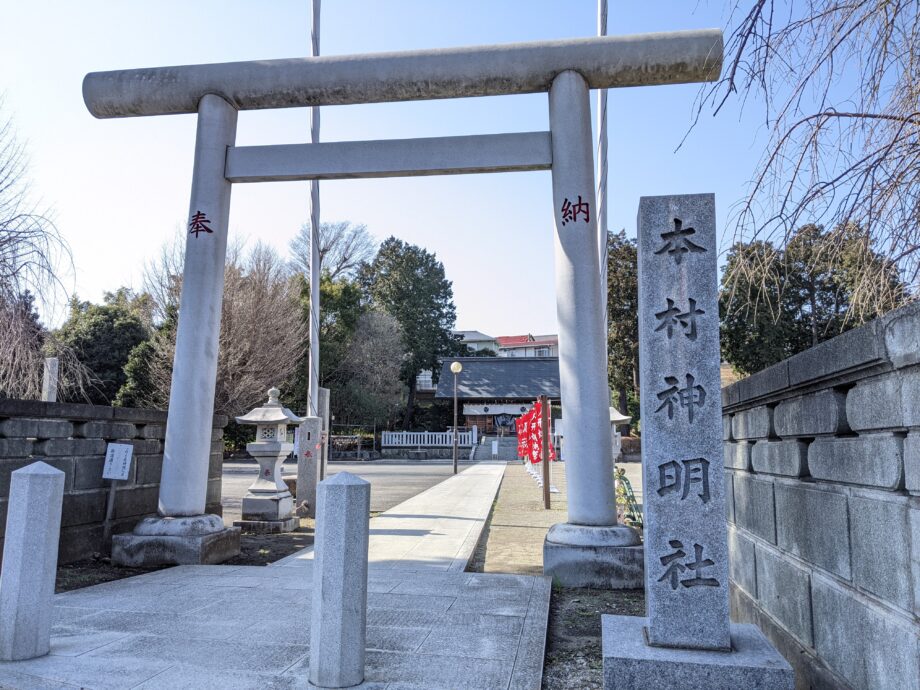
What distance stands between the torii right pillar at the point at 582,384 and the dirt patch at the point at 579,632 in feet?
0.76

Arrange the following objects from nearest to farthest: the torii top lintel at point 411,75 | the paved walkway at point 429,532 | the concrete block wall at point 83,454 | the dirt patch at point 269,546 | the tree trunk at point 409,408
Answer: the concrete block wall at point 83,454
the torii top lintel at point 411,75
the paved walkway at point 429,532
the dirt patch at point 269,546
the tree trunk at point 409,408

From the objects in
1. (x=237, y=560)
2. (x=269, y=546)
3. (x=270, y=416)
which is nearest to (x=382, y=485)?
(x=270, y=416)

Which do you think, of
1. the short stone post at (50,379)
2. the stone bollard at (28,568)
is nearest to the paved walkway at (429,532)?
the stone bollard at (28,568)

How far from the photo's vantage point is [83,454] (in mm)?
6219

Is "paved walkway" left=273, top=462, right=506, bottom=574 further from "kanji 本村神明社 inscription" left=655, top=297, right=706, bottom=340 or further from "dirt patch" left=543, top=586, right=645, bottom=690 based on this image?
"kanji 本村神明社 inscription" left=655, top=297, right=706, bottom=340

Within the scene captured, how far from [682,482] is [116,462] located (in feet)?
18.6

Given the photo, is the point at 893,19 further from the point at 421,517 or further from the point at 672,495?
the point at 421,517

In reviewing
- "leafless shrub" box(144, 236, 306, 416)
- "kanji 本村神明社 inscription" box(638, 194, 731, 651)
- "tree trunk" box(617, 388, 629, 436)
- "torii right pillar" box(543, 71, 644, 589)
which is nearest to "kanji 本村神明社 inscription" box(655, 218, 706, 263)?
"kanji 本村神明社 inscription" box(638, 194, 731, 651)

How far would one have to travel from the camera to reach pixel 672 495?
310cm

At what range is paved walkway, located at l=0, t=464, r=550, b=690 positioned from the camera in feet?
10.4

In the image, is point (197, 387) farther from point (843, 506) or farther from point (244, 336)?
point (244, 336)

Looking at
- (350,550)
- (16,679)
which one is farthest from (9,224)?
(350,550)

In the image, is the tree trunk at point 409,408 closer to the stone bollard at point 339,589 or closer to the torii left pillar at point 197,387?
the torii left pillar at point 197,387

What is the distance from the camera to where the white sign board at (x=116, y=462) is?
20.7ft
